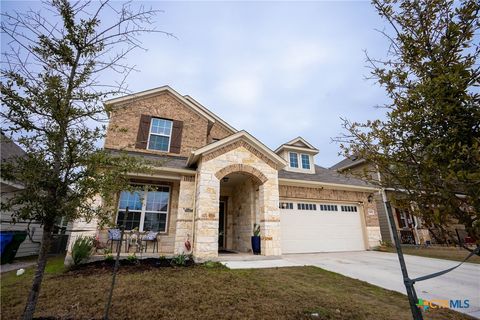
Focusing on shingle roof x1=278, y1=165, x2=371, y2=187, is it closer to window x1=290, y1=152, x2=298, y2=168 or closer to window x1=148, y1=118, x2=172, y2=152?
window x1=290, y1=152, x2=298, y2=168

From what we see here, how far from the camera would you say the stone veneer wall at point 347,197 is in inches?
410

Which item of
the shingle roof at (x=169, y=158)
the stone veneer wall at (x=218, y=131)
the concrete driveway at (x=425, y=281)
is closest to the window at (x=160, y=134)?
the shingle roof at (x=169, y=158)

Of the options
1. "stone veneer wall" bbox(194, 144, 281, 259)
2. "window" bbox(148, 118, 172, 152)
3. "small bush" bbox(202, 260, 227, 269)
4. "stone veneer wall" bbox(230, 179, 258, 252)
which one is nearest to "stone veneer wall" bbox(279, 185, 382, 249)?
"stone veneer wall" bbox(230, 179, 258, 252)

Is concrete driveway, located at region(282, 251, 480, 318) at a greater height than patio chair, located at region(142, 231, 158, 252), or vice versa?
patio chair, located at region(142, 231, 158, 252)

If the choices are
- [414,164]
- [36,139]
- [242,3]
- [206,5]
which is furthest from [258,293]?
[242,3]

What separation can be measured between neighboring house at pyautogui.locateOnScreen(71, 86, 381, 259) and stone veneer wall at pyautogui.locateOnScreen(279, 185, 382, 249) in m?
0.05

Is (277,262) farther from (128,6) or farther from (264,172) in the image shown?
(128,6)

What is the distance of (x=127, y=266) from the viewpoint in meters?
6.60

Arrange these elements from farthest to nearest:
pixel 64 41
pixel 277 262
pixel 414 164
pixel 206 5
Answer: pixel 277 262, pixel 206 5, pixel 64 41, pixel 414 164

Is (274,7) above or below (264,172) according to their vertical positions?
above

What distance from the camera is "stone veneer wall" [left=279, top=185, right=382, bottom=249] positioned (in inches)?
A: 410

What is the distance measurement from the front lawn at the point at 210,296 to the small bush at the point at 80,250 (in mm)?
593

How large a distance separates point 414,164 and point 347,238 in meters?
10.3

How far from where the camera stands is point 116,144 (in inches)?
400
